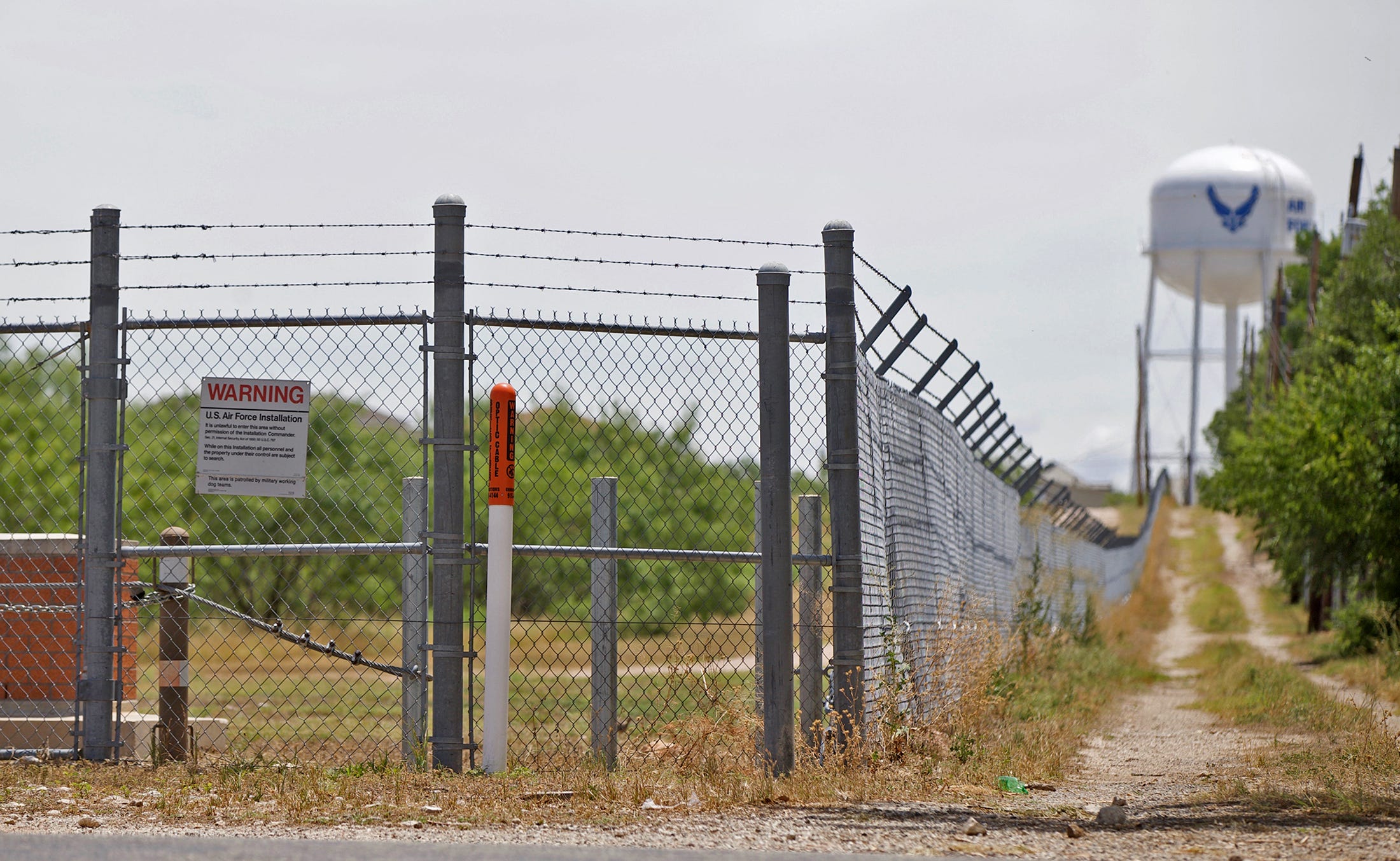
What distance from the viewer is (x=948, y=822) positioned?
5820mm

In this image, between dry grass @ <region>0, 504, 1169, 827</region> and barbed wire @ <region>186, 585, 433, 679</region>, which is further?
barbed wire @ <region>186, 585, 433, 679</region>

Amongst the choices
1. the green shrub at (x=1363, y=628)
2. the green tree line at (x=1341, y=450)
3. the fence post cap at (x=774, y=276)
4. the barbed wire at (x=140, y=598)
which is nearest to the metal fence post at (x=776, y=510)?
the fence post cap at (x=774, y=276)

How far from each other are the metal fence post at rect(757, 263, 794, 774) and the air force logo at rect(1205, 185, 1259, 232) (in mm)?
60250

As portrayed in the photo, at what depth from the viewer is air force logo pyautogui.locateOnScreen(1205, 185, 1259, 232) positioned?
204 feet

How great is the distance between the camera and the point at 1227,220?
2472 inches

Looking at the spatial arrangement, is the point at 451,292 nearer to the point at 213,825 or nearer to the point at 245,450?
the point at 245,450

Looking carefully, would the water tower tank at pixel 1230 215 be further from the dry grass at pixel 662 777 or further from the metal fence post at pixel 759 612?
the metal fence post at pixel 759 612

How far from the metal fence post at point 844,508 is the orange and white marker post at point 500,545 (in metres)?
1.59

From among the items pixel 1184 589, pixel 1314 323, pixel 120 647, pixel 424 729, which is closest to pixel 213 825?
→ pixel 424 729

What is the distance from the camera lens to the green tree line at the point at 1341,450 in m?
17.7

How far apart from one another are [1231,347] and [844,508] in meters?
67.5

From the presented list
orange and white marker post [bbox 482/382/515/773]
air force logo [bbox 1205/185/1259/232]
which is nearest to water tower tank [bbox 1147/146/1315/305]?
air force logo [bbox 1205/185/1259/232]

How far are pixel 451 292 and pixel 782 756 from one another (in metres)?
2.62

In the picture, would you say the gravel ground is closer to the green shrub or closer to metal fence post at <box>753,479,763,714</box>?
metal fence post at <box>753,479,763,714</box>
